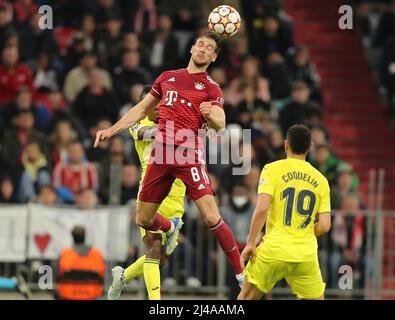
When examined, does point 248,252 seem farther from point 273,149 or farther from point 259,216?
point 273,149

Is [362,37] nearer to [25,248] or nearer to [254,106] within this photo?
[254,106]

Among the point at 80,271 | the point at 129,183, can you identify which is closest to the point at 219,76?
the point at 129,183

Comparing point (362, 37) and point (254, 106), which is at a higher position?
point (362, 37)

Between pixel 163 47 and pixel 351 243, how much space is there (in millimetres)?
5777

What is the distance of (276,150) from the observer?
22578 mm

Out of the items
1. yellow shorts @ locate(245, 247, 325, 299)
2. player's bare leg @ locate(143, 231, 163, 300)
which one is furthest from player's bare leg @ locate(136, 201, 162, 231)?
yellow shorts @ locate(245, 247, 325, 299)

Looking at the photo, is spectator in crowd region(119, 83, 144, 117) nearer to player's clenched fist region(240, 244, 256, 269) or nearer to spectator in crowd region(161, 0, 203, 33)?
spectator in crowd region(161, 0, 203, 33)

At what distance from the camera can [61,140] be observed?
22.0 meters

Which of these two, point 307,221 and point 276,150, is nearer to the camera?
point 307,221

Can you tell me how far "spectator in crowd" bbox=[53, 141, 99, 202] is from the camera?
21328 mm

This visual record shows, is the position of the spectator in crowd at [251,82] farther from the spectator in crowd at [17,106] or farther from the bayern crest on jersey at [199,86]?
the bayern crest on jersey at [199,86]

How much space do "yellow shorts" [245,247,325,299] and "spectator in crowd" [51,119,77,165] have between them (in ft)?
28.4

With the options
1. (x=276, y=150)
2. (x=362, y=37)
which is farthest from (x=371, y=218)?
(x=362, y=37)

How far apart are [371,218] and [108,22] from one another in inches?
263
